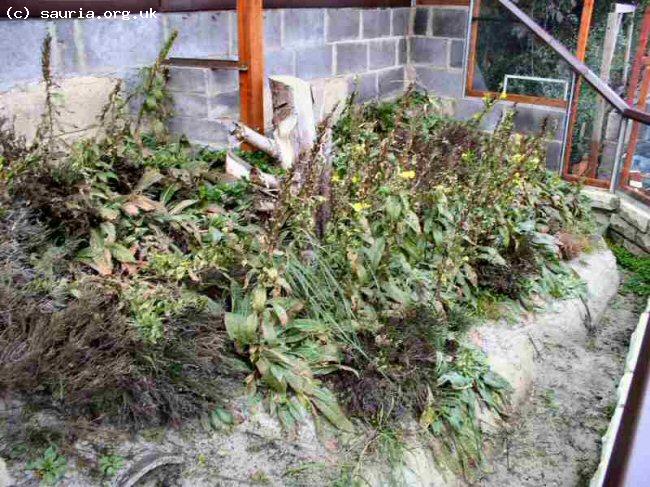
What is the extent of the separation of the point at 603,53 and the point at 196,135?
13.2ft

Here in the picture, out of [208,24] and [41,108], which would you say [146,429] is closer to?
[41,108]

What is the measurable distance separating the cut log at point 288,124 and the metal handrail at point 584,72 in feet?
8.71

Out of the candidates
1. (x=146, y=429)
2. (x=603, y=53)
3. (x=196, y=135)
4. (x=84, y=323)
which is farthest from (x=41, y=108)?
(x=603, y=53)

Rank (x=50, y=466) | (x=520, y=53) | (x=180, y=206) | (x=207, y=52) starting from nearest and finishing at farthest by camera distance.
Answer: (x=50, y=466) < (x=180, y=206) < (x=207, y=52) < (x=520, y=53)

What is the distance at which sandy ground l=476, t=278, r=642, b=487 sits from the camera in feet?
10.8

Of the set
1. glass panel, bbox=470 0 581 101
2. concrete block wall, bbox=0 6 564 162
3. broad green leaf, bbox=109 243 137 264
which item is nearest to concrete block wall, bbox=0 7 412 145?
concrete block wall, bbox=0 6 564 162

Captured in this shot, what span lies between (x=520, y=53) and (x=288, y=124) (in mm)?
3079

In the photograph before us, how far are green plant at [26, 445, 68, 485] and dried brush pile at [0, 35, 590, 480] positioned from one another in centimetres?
18

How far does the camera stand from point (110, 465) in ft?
7.79

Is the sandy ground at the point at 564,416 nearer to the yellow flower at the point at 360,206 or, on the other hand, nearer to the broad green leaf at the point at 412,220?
the broad green leaf at the point at 412,220

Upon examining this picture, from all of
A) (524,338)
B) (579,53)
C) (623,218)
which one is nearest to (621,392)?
(524,338)

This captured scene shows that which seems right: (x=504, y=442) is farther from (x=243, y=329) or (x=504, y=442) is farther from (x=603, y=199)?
(x=603, y=199)

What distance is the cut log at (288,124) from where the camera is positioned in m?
4.14

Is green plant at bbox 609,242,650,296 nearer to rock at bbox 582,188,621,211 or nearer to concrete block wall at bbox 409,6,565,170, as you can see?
rock at bbox 582,188,621,211
